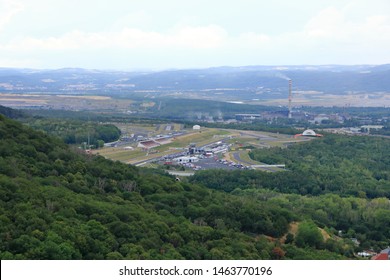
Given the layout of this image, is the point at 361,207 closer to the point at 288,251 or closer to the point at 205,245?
the point at 288,251

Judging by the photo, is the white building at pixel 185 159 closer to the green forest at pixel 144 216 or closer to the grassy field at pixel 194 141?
the grassy field at pixel 194 141

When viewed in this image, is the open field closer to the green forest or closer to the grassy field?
the grassy field

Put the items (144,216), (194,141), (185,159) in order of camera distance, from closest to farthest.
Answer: (144,216), (185,159), (194,141)

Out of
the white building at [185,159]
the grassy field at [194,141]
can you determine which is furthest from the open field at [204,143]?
the white building at [185,159]

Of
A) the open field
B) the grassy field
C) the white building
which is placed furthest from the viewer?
the grassy field

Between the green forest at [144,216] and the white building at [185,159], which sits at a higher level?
the green forest at [144,216]

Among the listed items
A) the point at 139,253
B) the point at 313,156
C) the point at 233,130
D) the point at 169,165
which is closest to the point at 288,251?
the point at 139,253

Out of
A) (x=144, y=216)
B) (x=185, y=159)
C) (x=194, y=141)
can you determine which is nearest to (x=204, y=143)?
(x=194, y=141)

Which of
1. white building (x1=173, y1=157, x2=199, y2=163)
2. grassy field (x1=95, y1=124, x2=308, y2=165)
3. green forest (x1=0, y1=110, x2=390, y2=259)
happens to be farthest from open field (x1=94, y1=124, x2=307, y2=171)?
green forest (x1=0, y1=110, x2=390, y2=259)

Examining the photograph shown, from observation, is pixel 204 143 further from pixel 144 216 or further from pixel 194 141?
pixel 144 216
